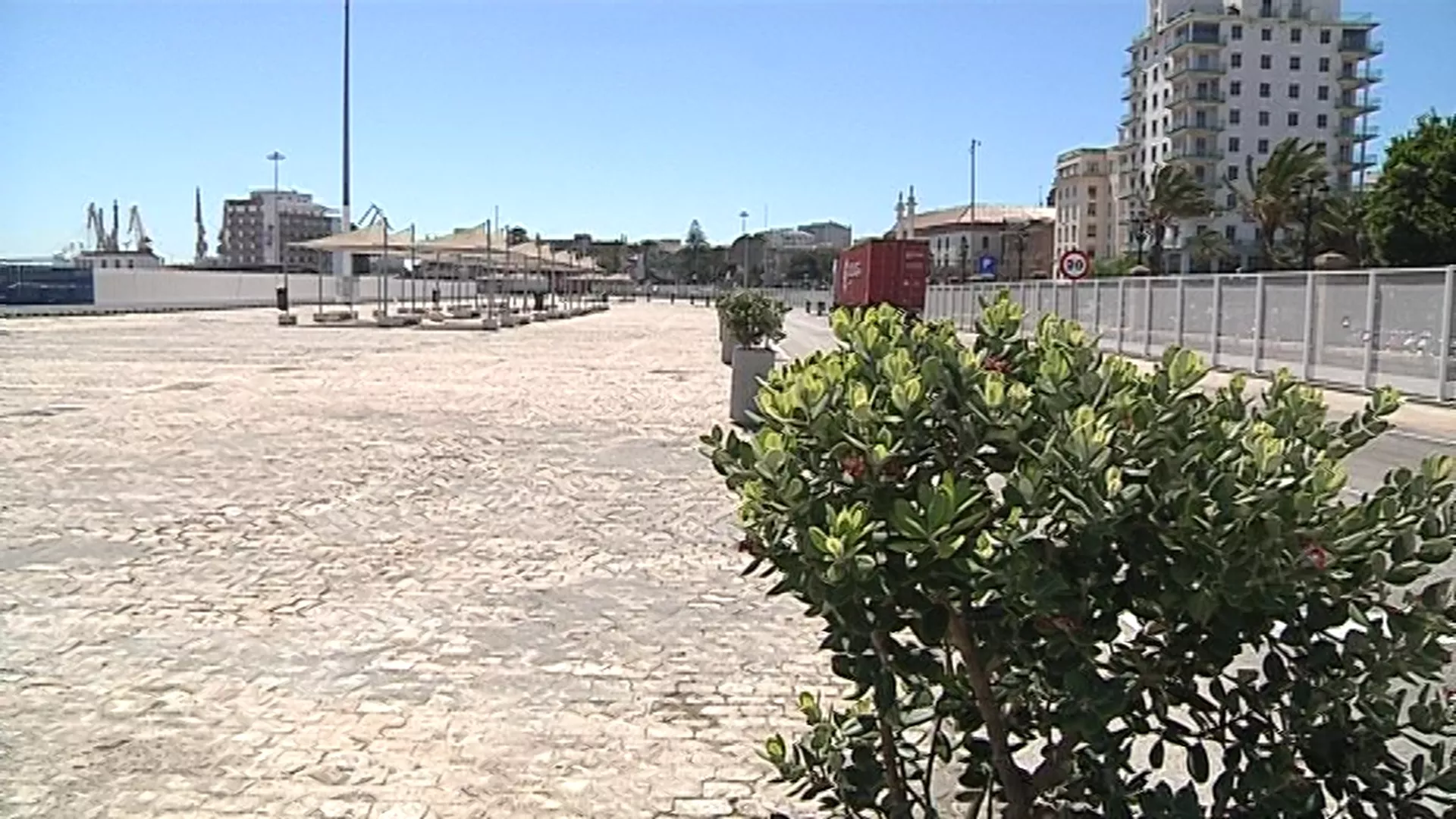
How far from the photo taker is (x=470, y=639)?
600cm

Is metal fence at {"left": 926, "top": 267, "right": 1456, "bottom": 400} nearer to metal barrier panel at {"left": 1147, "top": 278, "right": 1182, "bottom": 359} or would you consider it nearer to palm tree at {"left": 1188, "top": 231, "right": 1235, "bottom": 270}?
metal barrier panel at {"left": 1147, "top": 278, "right": 1182, "bottom": 359}

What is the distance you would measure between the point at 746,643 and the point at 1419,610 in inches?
149

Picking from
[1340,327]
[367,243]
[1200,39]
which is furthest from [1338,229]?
[367,243]

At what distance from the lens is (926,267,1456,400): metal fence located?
21.9 m

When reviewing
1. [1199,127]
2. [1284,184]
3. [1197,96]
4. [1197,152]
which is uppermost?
[1197,96]

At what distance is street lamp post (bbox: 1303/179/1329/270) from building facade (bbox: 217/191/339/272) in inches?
2970

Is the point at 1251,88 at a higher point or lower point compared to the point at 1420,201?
higher

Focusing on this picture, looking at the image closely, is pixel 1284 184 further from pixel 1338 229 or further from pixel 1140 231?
pixel 1140 231

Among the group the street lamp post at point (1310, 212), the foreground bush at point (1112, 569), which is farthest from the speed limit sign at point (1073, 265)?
the street lamp post at point (1310, 212)

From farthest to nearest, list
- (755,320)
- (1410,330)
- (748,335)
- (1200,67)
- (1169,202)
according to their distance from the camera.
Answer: (1200,67) → (1169,202) → (1410,330) → (748,335) → (755,320)

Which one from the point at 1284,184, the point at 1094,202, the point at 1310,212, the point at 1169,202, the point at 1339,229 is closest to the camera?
the point at 1310,212

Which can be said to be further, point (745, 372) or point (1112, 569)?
point (745, 372)

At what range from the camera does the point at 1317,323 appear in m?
25.6

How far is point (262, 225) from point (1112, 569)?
15710 cm
